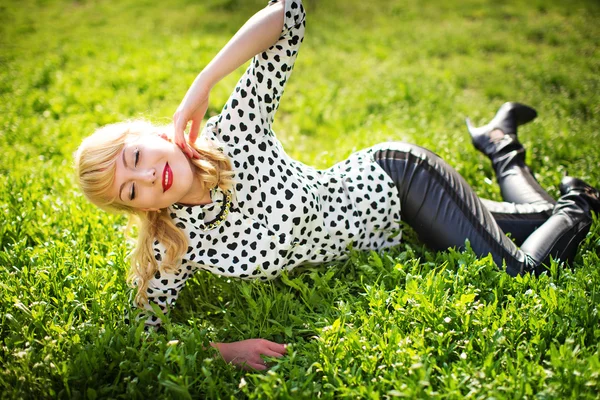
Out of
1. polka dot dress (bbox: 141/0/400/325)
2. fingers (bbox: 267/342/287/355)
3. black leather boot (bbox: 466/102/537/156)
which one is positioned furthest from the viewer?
black leather boot (bbox: 466/102/537/156)

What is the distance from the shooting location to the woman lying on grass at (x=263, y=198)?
236 cm

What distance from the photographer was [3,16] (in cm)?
916

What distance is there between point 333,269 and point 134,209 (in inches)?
44.5

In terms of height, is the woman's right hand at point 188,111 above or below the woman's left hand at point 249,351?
above

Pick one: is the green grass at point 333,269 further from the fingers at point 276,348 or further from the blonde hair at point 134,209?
the blonde hair at point 134,209

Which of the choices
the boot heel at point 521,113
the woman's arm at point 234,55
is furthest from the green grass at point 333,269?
the woman's arm at point 234,55

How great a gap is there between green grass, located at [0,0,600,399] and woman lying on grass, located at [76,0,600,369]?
0.16 metres

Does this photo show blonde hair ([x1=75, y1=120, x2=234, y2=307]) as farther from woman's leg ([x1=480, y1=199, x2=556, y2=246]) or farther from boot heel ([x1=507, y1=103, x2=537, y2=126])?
boot heel ([x1=507, y1=103, x2=537, y2=126])

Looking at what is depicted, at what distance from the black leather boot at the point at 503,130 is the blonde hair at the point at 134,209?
82.2 inches

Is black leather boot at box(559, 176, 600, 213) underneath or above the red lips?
underneath

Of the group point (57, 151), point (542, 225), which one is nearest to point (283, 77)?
point (542, 225)

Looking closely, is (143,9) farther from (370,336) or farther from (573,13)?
(370,336)

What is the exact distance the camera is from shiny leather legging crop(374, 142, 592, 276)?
2750 millimetres

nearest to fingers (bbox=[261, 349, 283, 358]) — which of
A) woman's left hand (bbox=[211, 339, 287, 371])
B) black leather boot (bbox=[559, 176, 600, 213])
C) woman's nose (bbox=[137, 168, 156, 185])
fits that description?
woman's left hand (bbox=[211, 339, 287, 371])
